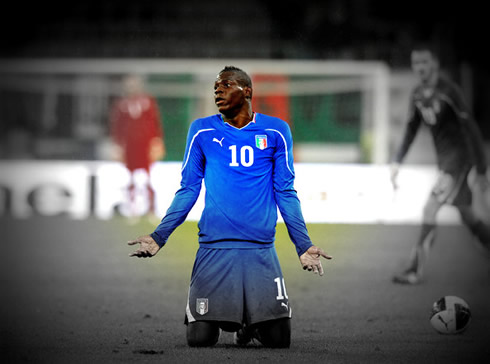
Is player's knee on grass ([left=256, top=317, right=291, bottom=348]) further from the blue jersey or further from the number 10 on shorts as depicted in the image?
the blue jersey

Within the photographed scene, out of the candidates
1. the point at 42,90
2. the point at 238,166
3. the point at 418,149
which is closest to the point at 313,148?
the point at 418,149

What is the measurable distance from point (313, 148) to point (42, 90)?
23.5ft

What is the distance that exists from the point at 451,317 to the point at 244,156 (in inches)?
74.4

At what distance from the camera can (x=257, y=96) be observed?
2262cm

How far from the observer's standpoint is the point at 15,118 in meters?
25.7

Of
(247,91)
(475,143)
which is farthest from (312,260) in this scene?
(475,143)

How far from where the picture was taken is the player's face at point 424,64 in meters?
9.13

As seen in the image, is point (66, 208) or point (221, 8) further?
point (221, 8)

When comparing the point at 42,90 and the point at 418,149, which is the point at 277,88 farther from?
the point at 42,90

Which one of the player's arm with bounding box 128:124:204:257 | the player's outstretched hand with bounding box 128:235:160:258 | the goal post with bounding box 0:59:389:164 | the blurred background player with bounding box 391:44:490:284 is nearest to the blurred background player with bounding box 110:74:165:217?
the goal post with bounding box 0:59:389:164

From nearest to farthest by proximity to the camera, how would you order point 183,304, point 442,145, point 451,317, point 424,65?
point 451,317, point 183,304, point 424,65, point 442,145

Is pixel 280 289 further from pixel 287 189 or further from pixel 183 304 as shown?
pixel 183 304

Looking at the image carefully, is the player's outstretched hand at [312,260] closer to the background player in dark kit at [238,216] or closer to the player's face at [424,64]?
the background player in dark kit at [238,216]

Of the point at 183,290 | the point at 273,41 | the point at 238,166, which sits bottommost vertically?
the point at 183,290
